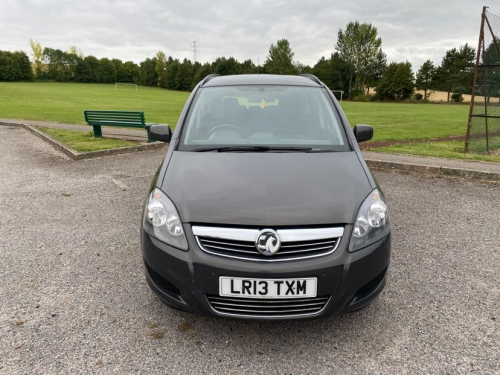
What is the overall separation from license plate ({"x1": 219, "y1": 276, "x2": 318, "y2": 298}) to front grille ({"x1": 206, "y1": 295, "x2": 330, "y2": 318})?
48 millimetres

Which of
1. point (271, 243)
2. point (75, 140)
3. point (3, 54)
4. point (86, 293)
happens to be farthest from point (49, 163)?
point (3, 54)

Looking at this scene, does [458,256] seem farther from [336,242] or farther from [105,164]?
[105,164]

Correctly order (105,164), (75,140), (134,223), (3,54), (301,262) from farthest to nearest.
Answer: (3,54) < (75,140) < (105,164) < (134,223) < (301,262)

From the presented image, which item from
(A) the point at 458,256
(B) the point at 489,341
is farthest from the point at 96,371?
(A) the point at 458,256

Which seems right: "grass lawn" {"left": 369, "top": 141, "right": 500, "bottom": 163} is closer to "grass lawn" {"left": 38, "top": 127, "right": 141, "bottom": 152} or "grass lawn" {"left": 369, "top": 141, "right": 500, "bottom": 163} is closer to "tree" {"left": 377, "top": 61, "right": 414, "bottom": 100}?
"grass lawn" {"left": 38, "top": 127, "right": 141, "bottom": 152}

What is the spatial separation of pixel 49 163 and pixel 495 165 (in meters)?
9.17

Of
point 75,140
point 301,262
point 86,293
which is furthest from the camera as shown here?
point 75,140

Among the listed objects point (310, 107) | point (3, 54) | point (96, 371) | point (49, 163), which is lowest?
point (96, 371)

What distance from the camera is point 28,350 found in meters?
2.38

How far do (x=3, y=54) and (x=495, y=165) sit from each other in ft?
326

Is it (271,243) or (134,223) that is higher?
(271,243)

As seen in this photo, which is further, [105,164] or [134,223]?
[105,164]

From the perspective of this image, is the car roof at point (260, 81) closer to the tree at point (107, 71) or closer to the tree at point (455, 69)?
the tree at point (455, 69)

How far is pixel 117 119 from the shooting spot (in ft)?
35.1
